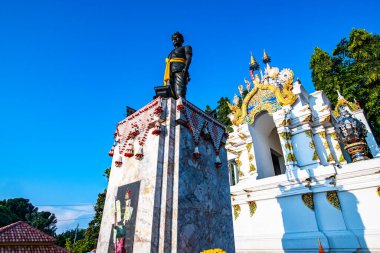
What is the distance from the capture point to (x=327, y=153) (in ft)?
37.1

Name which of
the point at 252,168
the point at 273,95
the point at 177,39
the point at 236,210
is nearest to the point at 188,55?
the point at 177,39

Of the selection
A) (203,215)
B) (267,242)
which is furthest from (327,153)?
(203,215)

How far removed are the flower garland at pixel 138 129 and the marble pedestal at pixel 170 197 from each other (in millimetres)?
93

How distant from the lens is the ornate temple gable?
13.3m

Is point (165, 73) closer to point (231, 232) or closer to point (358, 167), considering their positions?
point (231, 232)

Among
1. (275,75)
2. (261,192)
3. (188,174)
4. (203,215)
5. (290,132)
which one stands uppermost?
(275,75)

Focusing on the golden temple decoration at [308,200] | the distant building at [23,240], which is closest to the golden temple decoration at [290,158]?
the golden temple decoration at [308,200]

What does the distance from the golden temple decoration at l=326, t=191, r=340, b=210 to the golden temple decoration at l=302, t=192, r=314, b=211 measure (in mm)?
637

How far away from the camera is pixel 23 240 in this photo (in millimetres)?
3898

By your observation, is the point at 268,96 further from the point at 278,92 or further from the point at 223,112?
the point at 223,112

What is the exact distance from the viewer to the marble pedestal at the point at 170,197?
3.38m

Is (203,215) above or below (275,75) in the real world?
below

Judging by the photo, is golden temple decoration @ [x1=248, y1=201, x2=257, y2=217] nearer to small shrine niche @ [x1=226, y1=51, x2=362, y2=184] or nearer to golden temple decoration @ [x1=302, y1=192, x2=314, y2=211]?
small shrine niche @ [x1=226, y1=51, x2=362, y2=184]

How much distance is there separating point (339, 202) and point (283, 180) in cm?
233
